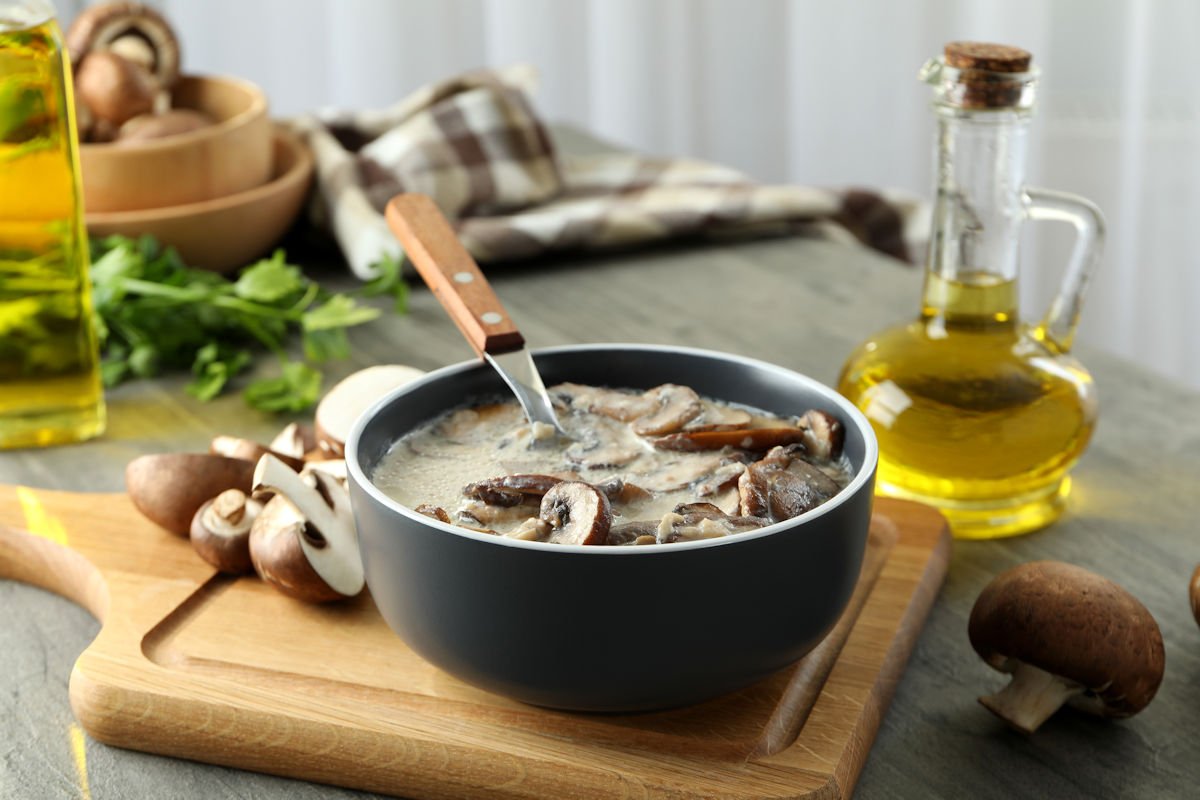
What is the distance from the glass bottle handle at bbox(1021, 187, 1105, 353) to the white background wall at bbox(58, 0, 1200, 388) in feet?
6.24

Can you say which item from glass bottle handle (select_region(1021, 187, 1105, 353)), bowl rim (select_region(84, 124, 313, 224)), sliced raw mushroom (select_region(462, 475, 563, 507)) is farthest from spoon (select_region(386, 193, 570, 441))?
bowl rim (select_region(84, 124, 313, 224))

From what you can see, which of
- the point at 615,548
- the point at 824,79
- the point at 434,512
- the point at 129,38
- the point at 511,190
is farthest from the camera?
the point at 824,79

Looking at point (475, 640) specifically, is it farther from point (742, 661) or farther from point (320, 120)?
point (320, 120)

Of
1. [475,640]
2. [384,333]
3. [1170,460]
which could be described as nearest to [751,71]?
[384,333]

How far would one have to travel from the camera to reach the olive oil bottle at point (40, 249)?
1198 mm

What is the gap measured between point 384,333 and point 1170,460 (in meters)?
0.86

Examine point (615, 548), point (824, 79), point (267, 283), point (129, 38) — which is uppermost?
point (129, 38)

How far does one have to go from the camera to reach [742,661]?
763mm

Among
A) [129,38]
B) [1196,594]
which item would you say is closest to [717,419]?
[1196,594]

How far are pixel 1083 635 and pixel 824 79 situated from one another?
251 centimetres

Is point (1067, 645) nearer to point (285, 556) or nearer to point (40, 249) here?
point (285, 556)

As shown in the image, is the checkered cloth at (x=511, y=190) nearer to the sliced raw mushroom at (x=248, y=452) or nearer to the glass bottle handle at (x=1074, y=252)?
the sliced raw mushroom at (x=248, y=452)

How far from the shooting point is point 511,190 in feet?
6.35

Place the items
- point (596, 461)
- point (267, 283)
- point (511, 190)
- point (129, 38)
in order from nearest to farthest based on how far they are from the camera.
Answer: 1. point (596, 461)
2. point (267, 283)
3. point (129, 38)
4. point (511, 190)
